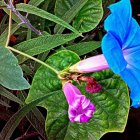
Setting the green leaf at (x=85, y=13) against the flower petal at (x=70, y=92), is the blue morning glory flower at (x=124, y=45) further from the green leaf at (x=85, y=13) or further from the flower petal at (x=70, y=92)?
the green leaf at (x=85, y=13)

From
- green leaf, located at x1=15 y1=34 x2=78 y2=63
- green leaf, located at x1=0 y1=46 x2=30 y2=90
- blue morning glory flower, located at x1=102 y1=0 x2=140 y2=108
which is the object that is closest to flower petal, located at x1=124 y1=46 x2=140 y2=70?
blue morning glory flower, located at x1=102 y1=0 x2=140 y2=108

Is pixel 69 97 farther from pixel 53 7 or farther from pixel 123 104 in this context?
pixel 53 7

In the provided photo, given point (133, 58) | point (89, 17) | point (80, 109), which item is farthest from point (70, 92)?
point (89, 17)

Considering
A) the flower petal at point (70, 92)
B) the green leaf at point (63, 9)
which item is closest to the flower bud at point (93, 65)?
the flower petal at point (70, 92)

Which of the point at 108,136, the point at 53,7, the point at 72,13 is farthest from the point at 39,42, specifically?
the point at 108,136

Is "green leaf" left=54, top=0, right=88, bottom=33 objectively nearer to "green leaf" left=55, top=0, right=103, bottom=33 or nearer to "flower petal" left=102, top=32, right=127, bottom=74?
"green leaf" left=55, top=0, right=103, bottom=33

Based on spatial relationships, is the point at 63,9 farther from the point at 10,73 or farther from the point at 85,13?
the point at 10,73

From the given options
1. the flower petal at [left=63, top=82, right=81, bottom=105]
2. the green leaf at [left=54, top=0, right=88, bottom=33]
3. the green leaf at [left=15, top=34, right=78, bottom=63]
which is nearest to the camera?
the flower petal at [left=63, top=82, right=81, bottom=105]
